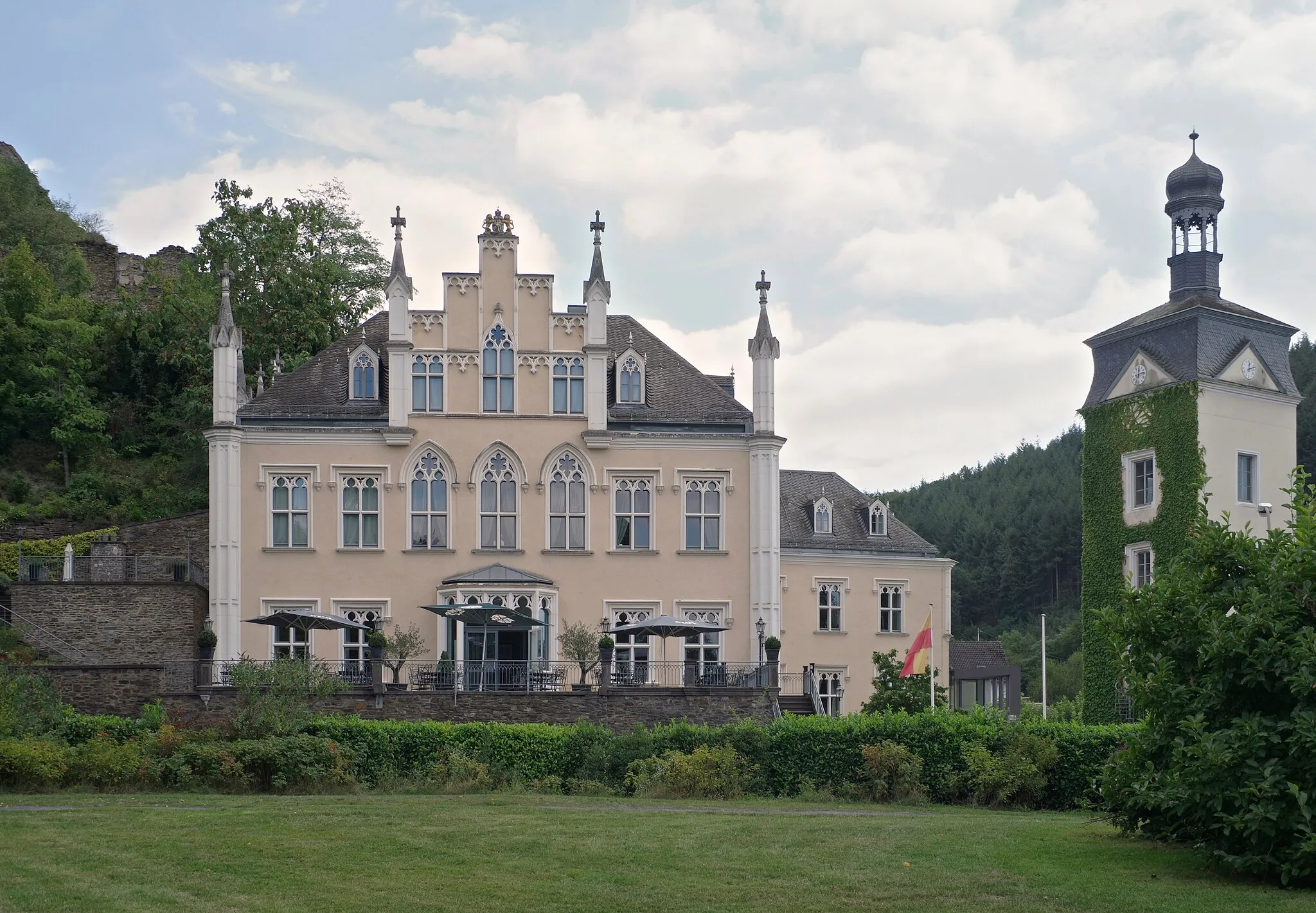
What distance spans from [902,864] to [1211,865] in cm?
364

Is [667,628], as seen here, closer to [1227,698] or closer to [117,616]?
[117,616]

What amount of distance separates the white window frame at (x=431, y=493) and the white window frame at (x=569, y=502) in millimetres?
2842

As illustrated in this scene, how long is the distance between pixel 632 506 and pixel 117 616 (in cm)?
1481

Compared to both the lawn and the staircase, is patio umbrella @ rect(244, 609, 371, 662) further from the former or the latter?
the lawn

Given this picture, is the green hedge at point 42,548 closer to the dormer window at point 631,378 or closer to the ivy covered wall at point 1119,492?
the dormer window at point 631,378

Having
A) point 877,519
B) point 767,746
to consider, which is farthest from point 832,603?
point 767,746

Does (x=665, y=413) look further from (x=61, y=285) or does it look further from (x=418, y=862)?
(x=61, y=285)

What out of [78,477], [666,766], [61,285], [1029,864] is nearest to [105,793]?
[666,766]

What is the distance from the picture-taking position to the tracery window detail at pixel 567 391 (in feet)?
145

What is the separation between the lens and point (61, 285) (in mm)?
67562

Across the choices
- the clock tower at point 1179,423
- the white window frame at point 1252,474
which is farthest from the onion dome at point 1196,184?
the white window frame at point 1252,474

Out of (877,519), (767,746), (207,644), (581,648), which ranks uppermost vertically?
(877,519)

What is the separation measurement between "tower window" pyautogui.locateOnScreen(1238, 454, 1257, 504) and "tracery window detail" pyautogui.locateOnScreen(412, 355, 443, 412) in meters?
23.3

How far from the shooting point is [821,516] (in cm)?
5406
